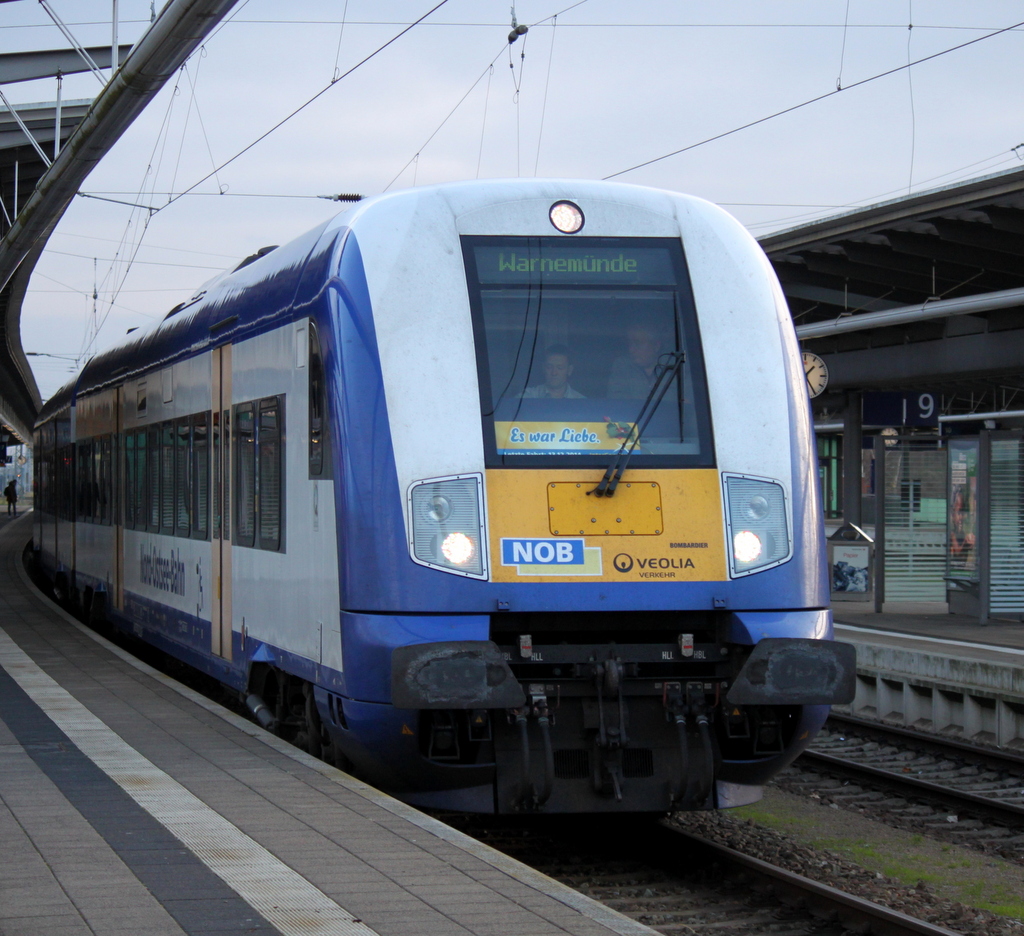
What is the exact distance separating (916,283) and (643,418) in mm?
12556

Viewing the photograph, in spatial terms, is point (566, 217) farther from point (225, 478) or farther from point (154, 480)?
point (154, 480)

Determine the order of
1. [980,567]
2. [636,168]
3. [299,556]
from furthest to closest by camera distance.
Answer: [636,168] < [980,567] < [299,556]

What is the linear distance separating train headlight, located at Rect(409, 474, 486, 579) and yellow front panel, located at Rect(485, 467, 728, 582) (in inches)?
2.6

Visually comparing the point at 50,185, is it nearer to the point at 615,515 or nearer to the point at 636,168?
the point at 636,168

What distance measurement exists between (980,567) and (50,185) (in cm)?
1117

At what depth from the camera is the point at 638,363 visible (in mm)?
7383

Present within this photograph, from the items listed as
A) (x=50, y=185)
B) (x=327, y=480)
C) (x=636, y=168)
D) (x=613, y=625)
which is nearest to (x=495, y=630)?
(x=613, y=625)

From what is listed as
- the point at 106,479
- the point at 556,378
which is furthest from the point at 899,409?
the point at 556,378

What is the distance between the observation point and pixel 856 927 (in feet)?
20.4

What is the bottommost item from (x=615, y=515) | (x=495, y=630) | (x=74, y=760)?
(x=74, y=760)

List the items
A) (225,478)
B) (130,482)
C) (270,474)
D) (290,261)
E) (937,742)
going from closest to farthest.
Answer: (290,261) → (270,474) → (225,478) → (937,742) → (130,482)

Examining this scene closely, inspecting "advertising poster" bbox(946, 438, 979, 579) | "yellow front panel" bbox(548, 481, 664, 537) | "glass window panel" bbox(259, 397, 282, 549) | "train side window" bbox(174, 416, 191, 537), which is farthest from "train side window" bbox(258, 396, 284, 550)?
"advertising poster" bbox(946, 438, 979, 579)

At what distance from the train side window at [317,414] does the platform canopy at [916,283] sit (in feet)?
27.5

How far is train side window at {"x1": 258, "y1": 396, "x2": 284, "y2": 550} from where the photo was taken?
27.6 feet
